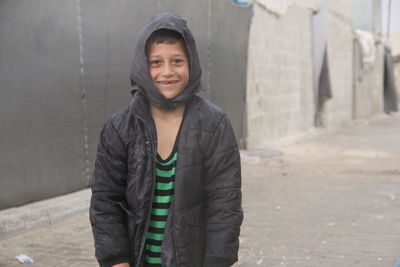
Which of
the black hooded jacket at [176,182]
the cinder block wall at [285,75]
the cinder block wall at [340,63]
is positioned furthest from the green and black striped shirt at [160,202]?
the cinder block wall at [340,63]

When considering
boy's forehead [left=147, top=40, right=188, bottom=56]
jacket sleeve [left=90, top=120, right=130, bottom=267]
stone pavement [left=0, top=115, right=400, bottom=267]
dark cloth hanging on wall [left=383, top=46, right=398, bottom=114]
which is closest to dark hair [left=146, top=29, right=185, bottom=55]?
boy's forehead [left=147, top=40, right=188, bottom=56]

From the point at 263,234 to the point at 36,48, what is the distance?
2.51 m

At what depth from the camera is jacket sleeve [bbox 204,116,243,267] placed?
215 centimetres

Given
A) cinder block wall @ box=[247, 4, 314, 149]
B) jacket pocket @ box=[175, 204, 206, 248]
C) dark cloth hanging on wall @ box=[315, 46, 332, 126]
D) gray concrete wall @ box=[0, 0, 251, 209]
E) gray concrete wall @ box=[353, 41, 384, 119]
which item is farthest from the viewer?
gray concrete wall @ box=[353, 41, 384, 119]

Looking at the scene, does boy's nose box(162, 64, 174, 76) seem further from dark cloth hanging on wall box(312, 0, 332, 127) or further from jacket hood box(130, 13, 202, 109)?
dark cloth hanging on wall box(312, 0, 332, 127)

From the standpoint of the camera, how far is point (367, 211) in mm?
5441

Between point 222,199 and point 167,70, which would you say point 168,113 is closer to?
point 167,70

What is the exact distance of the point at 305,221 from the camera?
5.11 metres

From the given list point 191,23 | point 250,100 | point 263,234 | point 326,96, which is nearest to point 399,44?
point 326,96

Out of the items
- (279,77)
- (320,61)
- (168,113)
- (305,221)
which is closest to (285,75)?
(279,77)

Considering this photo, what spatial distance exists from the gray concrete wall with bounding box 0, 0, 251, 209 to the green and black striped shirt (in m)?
2.91

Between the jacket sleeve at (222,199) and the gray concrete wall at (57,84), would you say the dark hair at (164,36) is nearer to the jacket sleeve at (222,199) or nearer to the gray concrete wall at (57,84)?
the jacket sleeve at (222,199)

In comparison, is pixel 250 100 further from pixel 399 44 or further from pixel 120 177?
pixel 399 44

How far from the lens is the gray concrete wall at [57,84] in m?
4.80
